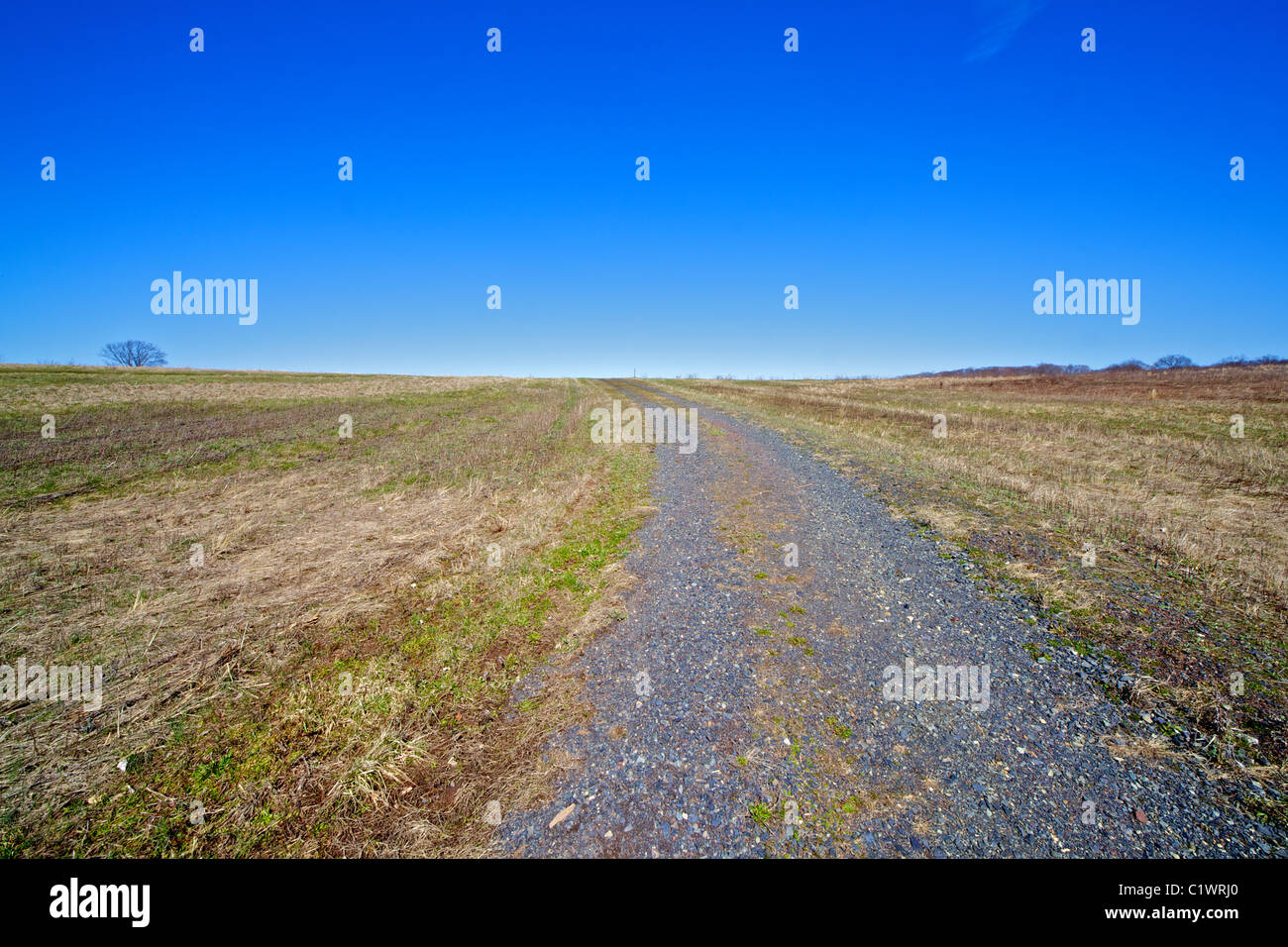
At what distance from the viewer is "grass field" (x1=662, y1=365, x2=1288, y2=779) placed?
190 inches

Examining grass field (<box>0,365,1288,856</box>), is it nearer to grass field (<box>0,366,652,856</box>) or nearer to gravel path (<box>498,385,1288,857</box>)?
grass field (<box>0,366,652,856</box>)

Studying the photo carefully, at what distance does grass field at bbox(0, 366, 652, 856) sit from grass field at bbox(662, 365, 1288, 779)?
20.7 ft

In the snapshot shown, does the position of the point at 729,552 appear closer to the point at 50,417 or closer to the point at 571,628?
the point at 571,628

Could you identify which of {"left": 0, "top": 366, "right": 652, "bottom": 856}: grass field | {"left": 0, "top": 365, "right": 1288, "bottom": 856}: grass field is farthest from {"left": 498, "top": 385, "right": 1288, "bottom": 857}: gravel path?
{"left": 0, "top": 366, "right": 652, "bottom": 856}: grass field

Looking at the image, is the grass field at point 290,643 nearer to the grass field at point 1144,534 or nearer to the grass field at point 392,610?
the grass field at point 392,610

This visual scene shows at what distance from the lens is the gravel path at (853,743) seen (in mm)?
3348

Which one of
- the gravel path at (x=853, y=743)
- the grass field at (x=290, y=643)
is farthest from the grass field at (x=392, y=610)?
the gravel path at (x=853, y=743)

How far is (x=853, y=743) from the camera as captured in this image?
421 centimetres

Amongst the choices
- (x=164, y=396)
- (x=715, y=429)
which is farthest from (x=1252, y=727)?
(x=164, y=396)

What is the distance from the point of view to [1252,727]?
13.8 ft

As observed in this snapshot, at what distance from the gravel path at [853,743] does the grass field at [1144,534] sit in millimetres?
754

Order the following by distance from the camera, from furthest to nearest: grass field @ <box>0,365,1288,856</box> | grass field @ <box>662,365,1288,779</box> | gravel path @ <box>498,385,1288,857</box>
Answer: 1. grass field @ <box>662,365,1288,779</box>
2. grass field @ <box>0,365,1288,856</box>
3. gravel path @ <box>498,385,1288,857</box>

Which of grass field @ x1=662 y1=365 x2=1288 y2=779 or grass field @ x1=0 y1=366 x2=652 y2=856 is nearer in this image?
grass field @ x1=0 y1=366 x2=652 y2=856
